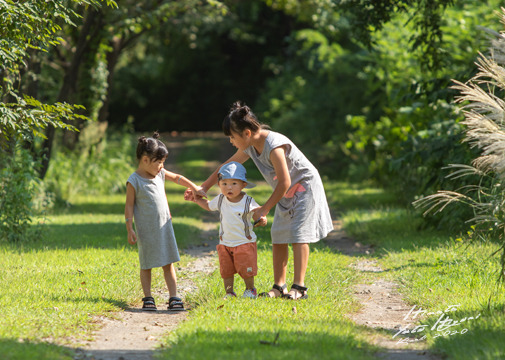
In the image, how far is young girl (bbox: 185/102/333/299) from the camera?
6000mm

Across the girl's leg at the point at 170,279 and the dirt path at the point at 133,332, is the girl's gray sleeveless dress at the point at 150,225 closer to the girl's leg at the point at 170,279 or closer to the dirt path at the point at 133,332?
the girl's leg at the point at 170,279

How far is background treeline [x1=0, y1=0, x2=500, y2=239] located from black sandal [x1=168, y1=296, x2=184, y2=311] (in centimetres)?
194

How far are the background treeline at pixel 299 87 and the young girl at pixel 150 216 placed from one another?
89cm

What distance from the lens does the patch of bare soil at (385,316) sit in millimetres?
4762

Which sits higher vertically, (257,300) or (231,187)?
(231,187)

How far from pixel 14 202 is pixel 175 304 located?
410cm

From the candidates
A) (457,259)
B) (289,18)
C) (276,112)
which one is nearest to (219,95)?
(289,18)

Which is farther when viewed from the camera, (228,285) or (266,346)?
(228,285)

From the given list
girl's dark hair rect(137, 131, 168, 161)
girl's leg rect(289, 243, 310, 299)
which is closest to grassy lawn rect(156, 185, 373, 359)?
girl's leg rect(289, 243, 310, 299)

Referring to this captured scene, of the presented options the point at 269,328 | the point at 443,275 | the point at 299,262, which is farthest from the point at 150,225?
the point at 443,275

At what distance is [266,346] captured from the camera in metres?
4.47

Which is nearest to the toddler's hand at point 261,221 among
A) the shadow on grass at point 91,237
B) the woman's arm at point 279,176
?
the woman's arm at point 279,176

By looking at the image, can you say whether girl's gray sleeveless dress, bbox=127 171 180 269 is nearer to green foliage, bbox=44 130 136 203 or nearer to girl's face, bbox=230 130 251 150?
girl's face, bbox=230 130 251 150

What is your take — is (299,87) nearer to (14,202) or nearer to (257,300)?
(14,202)
